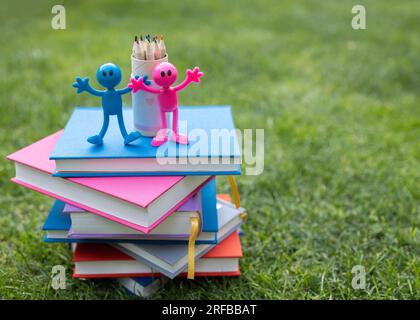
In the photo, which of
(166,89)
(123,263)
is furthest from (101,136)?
(123,263)

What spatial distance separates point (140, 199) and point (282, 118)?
6.00 ft

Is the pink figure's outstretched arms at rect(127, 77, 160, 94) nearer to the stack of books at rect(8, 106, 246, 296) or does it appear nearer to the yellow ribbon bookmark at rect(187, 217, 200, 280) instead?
the stack of books at rect(8, 106, 246, 296)

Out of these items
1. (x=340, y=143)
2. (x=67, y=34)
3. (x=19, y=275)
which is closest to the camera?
(x=19, y=275)

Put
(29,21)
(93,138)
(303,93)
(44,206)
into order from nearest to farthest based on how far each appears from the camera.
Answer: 1. (93,138)
2. (44,206)
3. (303,93)
4. (29,21)

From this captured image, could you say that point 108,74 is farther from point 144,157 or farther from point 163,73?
point 144,157

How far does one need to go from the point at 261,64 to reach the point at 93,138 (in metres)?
2.55

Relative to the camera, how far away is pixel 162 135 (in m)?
1.55

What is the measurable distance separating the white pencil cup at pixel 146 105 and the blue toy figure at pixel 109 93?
0.16ft

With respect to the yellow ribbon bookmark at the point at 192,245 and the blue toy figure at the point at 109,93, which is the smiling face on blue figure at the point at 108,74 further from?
the yellow ribbon bookmark at the point at 192,245

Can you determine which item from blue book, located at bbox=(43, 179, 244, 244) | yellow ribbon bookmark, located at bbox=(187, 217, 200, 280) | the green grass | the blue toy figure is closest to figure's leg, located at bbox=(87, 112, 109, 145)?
the blue toy figure

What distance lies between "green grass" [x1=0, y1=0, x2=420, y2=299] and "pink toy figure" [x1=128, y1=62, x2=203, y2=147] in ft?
1.83
